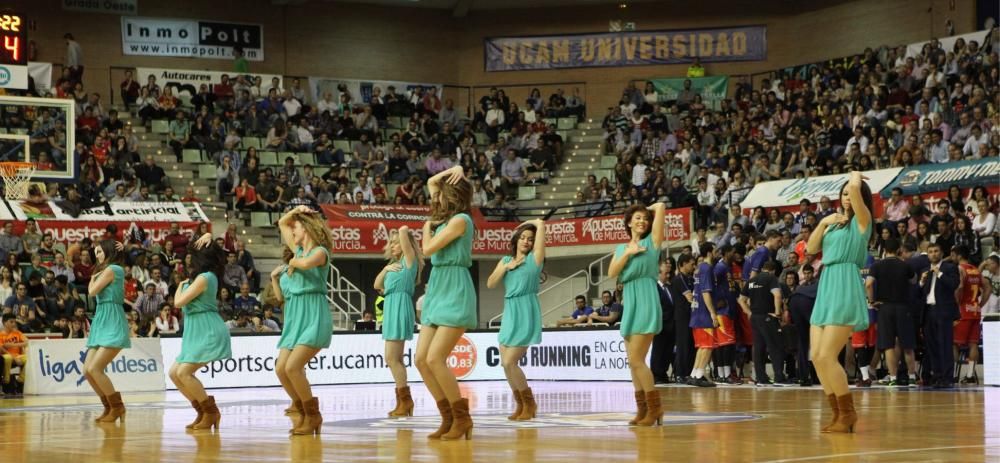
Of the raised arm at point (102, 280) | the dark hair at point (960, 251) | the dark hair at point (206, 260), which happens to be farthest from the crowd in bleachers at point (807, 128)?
the raised arm at point (102, 280)

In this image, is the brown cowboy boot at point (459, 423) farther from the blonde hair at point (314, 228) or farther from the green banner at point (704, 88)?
the green banner at point (704, 88)

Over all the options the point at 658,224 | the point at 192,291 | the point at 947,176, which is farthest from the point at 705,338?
the point at 192,291

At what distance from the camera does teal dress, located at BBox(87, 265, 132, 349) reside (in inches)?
568

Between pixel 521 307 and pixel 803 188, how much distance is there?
15.7m

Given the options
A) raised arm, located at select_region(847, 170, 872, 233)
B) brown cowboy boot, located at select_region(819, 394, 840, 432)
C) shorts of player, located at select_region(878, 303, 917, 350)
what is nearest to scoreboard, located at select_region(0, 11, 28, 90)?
shorts of player, located at select_region(878, 303, 917, 350)

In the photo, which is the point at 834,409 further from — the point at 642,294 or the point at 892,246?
the point at 892,246

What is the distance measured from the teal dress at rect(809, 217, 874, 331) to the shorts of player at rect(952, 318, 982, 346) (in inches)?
383

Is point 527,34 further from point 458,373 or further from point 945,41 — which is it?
point 458,373

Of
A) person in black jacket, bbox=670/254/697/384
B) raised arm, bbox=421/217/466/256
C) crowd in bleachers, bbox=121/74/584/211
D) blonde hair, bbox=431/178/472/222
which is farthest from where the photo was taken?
crowd in bleachers, bbox=121/74/584/211

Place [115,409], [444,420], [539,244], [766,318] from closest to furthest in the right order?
[444,420] → [539,244] → [115,409] → [766,318]

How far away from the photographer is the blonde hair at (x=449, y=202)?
35.1 feet

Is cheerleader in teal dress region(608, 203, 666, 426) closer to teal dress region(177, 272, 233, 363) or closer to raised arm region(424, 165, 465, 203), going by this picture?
raised arm region(424, 165, 465, 203)

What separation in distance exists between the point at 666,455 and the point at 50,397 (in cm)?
1447

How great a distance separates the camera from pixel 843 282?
11016mm
